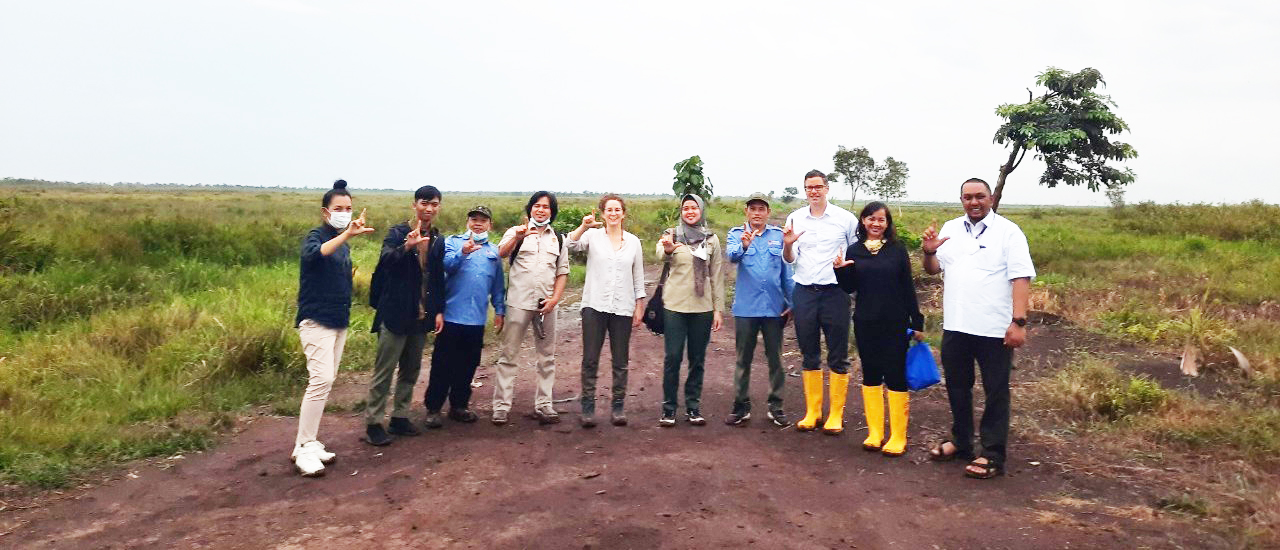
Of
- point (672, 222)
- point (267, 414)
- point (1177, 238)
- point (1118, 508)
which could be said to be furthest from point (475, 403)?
point (1177, 238)

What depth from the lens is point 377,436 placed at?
5047 mm

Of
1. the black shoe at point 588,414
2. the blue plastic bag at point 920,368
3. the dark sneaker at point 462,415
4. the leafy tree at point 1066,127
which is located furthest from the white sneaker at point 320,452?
the leafy tree at point 1066,127

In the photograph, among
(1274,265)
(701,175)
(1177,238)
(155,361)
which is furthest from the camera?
(1177,238)

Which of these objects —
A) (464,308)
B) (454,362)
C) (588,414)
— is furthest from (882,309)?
(454,362)

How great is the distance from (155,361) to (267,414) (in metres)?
1.70

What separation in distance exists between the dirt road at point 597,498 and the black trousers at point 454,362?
0.84 ft

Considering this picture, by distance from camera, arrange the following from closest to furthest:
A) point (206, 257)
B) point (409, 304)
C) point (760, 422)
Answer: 1. point (409, 304)
2. point (760, 422)
3. point (206, 257)

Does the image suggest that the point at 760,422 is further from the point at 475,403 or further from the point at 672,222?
the point at 672,222

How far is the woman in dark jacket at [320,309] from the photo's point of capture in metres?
4.46

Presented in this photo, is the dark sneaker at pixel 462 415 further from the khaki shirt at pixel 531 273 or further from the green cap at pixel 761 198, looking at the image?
the green cap at pixel 761 198

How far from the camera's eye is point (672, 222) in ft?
71.3

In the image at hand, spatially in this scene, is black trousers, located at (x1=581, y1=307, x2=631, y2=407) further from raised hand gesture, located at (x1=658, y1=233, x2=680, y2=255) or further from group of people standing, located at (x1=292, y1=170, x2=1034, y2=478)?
raised hand gesture, located at (x1=658, y1=233, x2=680, y2=255)

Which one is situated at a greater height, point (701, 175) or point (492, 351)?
point (701, 175)

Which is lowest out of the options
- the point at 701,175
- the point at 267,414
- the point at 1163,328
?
the point at 267,414
